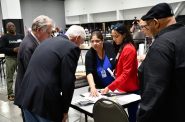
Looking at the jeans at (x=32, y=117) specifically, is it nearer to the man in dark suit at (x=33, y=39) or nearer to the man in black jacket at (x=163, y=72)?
the man in dark suit at (x=33, y=39)

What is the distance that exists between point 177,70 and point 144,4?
945cm

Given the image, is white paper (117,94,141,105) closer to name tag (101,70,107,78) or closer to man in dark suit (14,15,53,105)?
name tag (101,70,107,78)

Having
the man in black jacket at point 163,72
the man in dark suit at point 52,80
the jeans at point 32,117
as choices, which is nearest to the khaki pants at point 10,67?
the jeans at point 32,117

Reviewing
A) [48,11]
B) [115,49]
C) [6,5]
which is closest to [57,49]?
[115,49]

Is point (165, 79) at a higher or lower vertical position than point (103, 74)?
higher

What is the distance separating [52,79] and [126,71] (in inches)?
35.0

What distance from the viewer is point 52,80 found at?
1791mm

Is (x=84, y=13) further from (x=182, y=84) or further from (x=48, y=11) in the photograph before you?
(x=182, y=84)

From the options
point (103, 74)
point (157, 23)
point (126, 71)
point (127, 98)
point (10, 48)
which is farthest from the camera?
point (10, 48)

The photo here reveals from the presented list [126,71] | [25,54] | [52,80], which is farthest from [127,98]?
[25,54]

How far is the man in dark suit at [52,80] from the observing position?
70.2 inches

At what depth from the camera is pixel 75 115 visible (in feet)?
12.7

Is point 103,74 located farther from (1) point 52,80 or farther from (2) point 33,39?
(1) point 52,80

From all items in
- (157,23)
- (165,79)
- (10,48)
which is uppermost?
(157,23)
